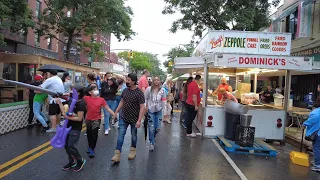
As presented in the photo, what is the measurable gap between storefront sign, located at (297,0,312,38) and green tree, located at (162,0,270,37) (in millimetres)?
3198

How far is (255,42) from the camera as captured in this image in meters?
8.81

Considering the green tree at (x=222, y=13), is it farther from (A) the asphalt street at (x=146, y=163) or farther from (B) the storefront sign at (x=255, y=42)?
(A) the asphalt street at (x=146, y=163)

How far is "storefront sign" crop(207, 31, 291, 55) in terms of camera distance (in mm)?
8789

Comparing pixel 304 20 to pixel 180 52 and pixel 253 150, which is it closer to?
pixel 253 150

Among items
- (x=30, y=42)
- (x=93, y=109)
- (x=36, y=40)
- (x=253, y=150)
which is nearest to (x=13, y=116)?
(x=93, y=109)

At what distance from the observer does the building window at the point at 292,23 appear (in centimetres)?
1710

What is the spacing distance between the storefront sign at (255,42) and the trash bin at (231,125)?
2074mm

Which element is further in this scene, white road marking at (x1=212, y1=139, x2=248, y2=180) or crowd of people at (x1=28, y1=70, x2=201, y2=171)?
white road marking at (x1=212, y1=139, x2=248, y2=180)

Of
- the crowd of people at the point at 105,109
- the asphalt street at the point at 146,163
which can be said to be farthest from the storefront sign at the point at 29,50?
the asphalt street at the point at 146,163

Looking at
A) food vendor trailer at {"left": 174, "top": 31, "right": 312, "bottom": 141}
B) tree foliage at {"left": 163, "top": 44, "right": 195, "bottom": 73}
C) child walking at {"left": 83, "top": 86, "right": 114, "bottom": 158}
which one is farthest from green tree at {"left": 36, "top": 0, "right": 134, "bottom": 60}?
tree foliage at {"left": 163, "top": 44, "right": 195, "bottom": 73}

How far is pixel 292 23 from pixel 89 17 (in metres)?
14.2

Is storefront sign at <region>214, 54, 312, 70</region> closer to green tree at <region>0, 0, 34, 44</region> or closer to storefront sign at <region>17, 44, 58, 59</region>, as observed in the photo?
green tree at <region>0, 0, 34, 44</region>

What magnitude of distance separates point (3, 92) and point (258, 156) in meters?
11.8

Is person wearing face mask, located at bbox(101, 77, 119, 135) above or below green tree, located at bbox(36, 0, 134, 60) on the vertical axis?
below
